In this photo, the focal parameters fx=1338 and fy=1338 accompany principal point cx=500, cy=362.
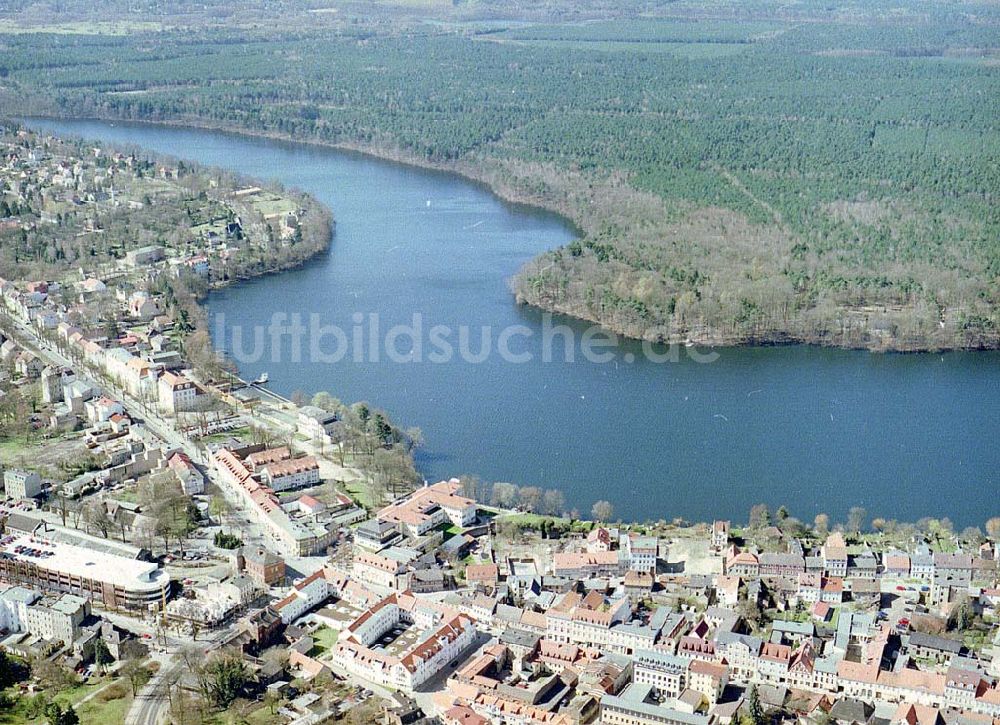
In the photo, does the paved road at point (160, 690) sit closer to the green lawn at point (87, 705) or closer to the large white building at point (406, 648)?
the green lawn at point (87, 705)

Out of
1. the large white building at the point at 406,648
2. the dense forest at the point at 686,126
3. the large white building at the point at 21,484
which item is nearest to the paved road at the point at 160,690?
the large white building at the point at 406,648

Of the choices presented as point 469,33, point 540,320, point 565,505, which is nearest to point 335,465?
point 565,505

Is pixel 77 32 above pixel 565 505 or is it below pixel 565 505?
above

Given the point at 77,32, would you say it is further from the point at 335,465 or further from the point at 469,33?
the point at 335,465

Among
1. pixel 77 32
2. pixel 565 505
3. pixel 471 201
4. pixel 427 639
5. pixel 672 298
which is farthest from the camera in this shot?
pixel 77 32

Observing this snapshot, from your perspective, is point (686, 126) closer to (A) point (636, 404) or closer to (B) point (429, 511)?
(A) point (636, 404)

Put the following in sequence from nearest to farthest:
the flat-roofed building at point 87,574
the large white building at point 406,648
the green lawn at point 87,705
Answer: the green lawn at point 87,705 < the large white building at point 406,648 < the flat-roofed building at point 87,574

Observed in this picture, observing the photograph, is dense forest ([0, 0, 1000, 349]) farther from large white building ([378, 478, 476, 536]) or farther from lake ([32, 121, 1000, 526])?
large white building ([378, 478, 476, 536])
